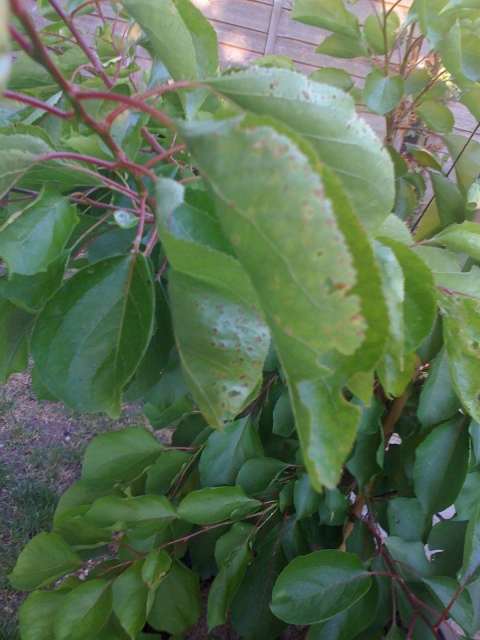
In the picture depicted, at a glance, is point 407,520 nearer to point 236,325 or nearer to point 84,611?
point 84,611

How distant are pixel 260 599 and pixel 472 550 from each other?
0.35 metres

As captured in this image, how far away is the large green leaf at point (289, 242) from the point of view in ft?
0.64

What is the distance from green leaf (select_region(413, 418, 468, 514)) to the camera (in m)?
0.67

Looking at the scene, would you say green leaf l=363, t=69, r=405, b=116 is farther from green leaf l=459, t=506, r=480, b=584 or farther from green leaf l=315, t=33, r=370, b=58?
green leaf l=459, t=506, r=480, b=584

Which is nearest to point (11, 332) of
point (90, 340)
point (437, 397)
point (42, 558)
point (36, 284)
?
point (36, 284)

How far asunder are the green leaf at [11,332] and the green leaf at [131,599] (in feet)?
1.04

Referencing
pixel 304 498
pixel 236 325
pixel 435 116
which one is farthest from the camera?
pixel 435 116

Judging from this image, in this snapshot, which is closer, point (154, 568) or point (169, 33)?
point (169, 33)

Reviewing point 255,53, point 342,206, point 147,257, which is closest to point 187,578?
point 147,257

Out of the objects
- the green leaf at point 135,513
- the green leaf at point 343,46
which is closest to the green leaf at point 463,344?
the green leaf at point 135,513

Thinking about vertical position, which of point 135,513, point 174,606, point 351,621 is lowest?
point 174,606

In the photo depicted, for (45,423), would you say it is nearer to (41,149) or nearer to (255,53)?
(41,149)

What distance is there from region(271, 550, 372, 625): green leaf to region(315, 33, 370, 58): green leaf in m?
0.81

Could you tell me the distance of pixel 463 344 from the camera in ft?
1.45
